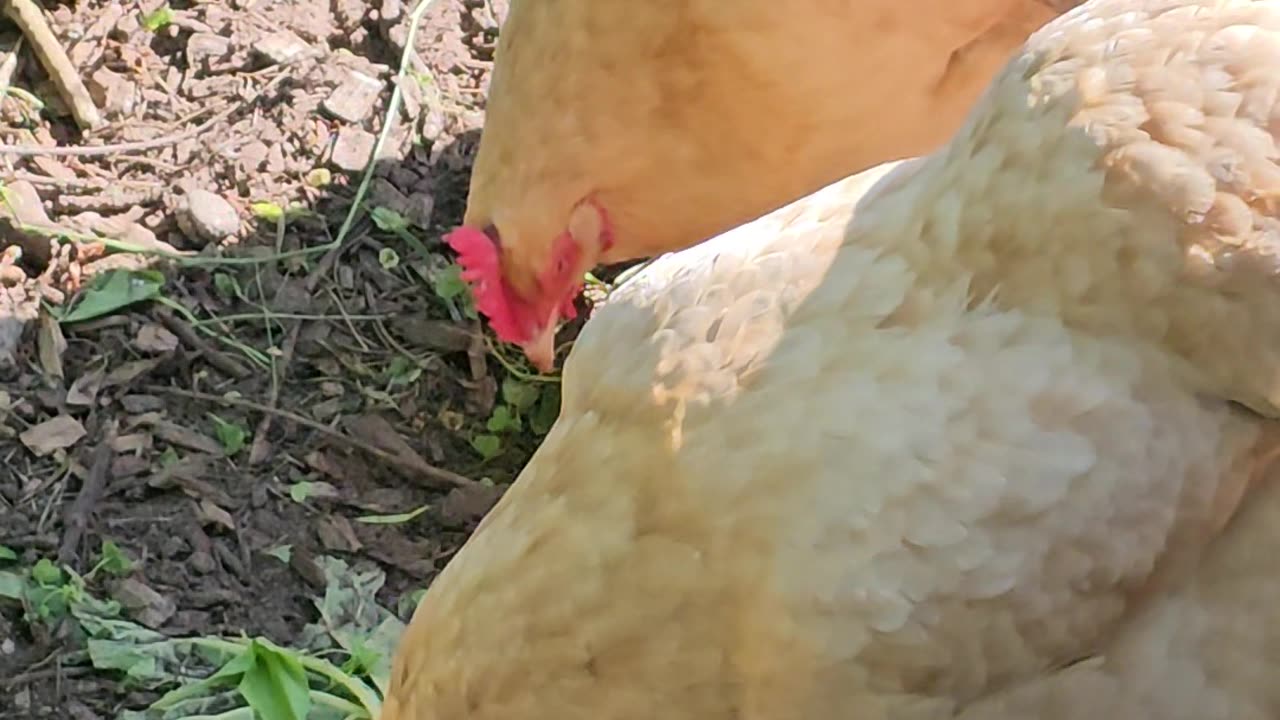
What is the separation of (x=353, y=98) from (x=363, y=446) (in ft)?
2.16

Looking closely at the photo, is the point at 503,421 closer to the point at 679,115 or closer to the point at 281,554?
the point at 281,554

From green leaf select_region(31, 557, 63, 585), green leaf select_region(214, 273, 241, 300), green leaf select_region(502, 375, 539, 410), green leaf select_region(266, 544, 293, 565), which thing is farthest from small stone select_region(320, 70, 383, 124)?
green leaf select_region(31, 557, 63, 585)

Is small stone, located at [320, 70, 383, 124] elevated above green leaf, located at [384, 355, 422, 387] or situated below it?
above

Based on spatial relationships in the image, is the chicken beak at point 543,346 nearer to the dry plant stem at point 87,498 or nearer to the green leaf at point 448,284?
the green leaf at point 448,284

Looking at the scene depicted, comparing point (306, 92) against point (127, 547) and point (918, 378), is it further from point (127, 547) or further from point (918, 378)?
point (918, 378)

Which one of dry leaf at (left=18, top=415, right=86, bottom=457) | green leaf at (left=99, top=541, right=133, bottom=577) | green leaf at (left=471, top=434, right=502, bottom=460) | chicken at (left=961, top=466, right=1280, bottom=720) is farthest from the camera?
green leaf at (left=471, top=434, right=502, bottom=460)

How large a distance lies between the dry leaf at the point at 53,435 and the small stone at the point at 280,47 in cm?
73

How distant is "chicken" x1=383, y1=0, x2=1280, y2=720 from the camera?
98cm

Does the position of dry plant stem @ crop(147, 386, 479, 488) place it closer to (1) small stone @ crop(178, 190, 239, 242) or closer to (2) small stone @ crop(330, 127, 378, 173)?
(1) small stone @ crop(178, 190, 239, 242)

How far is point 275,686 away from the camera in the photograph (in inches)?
77.6

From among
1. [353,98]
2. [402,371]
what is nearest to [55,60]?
[353,98]

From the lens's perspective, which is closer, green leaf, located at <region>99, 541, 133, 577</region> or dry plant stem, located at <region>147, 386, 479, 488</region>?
green leaf, located at <region>99, 541, 133, 577</region>

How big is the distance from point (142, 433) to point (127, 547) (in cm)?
18

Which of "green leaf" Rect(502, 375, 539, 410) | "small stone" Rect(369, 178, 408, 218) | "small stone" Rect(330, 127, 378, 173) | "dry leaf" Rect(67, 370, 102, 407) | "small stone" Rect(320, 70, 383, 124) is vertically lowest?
"green leaf" Rect(502, 375, 539, 410)
